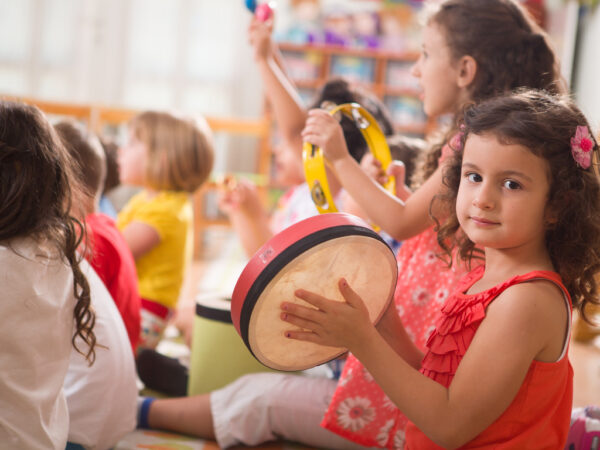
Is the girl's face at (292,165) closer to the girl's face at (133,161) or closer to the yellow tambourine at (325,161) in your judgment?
the girl's face at (133,161)

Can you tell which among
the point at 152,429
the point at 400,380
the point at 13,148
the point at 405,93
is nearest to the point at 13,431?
the point at 13,148

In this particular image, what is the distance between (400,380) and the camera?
82 cm

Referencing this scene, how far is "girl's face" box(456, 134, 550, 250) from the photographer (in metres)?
0.83

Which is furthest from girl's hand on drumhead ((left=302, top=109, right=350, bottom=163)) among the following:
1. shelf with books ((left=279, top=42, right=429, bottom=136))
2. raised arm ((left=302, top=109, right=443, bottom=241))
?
shelf with books ((left=279, top=42, right=429, bottom=136))

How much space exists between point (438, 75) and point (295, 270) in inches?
22.7

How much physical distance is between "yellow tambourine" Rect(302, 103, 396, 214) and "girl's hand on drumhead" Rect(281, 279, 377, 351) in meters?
0.32

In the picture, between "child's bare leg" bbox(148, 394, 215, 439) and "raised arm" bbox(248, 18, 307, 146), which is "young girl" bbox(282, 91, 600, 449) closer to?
"child's bare leg" bbox(148, 394, 215, 439)

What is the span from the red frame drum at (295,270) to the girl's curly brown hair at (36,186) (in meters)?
0.28

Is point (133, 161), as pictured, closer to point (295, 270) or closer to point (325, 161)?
point (325, 161)

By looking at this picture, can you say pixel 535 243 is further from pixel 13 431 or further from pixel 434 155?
pixel 13 431

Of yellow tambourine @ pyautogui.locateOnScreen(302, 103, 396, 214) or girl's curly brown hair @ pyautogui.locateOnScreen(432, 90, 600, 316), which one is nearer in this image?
girl's curly brown hair @ pyautogui.locateOnScreen(432, 90, 600, 316)

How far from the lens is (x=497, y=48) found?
1215 mm

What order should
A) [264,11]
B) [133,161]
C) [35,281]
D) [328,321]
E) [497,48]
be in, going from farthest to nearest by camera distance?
1. [133,161]
2. [264,11]
3. [497,48]
4. [35,281]
5. [328,321]

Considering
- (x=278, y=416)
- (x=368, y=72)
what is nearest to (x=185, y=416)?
(x=278, y=416)
